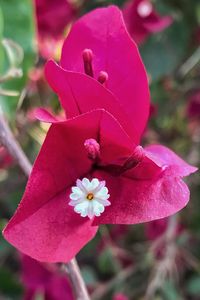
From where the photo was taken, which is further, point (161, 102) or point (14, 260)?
point (14, 260)

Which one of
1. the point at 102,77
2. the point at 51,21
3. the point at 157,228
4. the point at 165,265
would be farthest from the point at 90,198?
the point at 157,228

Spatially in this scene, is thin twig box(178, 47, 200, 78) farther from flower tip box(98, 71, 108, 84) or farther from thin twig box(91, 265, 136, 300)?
flower tip box(98, 71, 108, 84)

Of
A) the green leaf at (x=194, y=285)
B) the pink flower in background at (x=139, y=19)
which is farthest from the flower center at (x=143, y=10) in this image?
the green leaf at (x=194, y=285)

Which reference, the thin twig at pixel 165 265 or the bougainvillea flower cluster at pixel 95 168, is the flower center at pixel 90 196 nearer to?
the bougainvillea flower cluster at pixel 95 168

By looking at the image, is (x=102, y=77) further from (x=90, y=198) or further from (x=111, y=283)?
(x=111, y=283)

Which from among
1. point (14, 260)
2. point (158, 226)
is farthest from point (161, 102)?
point (14, 260)

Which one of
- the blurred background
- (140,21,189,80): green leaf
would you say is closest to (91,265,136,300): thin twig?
the blurred background

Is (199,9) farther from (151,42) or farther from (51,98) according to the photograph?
(51,98)
